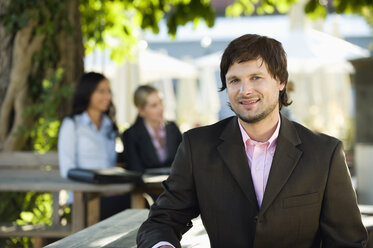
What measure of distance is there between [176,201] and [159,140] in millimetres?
3749

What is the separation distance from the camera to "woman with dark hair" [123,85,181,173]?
6051mm

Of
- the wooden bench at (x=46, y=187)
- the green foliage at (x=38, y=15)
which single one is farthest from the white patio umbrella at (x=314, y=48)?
the wooden bench at (x=46, y=187)

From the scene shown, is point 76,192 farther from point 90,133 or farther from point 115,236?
point 115,236

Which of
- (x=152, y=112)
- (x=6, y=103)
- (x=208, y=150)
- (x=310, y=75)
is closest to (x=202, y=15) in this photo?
(x=152, y=112)

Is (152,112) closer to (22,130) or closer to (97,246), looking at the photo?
(22,130)

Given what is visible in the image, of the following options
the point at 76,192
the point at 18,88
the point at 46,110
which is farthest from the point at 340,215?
the point at 18,88

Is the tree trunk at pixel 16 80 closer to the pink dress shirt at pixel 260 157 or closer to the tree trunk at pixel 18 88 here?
the tree trunk at pixel 18 88

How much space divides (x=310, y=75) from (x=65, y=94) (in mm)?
8779

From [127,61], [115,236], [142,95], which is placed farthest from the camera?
[127,61]

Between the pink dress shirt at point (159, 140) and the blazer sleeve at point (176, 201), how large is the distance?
360cm

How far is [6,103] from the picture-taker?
6.40 meters

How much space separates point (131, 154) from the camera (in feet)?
19.8

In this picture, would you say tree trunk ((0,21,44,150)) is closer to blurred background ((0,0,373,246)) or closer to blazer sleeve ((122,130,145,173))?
blurred background ((0,0,373,246))

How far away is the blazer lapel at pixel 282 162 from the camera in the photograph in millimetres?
2330
